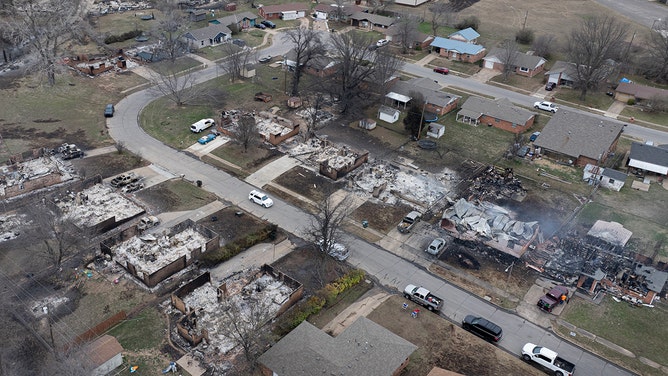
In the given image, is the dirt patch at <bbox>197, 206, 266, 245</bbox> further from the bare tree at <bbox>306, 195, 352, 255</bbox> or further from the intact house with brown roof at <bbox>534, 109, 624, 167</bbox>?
the intact house with brown roof at <bbox>534, 109, 624, 167</bbox>


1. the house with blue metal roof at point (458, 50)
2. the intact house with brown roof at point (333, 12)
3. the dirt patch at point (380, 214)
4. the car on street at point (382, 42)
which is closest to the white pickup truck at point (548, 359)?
the dirt patch at point (380, 214)

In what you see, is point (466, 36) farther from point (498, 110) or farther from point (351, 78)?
point (351, 78)

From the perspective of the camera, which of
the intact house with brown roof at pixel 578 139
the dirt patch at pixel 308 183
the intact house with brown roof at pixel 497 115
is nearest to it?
the dirt patch at pixel 308 183

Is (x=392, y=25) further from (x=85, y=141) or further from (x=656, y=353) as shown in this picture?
(x=656, y=353)

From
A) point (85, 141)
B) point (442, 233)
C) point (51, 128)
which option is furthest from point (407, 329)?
point (51, 128)

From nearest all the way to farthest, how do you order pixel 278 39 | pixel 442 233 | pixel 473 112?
pixel 442 233, pixel 473 112, pixel 278 39

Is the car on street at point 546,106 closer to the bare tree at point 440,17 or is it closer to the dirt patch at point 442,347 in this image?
the bare tree at point 440,17
